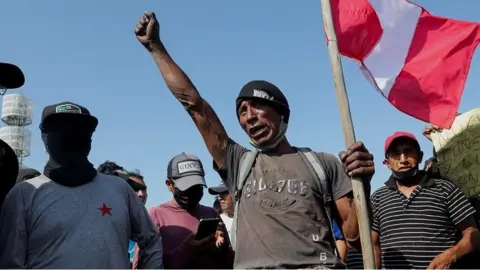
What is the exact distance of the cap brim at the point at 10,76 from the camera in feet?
10.5

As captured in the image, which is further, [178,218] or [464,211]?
[178,218]

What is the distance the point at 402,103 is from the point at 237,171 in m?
1.40

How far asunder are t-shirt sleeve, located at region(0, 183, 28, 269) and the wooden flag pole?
1877 mm

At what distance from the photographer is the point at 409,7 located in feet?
14.3

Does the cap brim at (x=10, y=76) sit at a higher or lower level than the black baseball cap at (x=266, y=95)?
higher

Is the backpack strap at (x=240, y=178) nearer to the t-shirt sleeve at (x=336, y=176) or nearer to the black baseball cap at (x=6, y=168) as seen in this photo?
the t-shirt sleeve at (x=336, y=176)

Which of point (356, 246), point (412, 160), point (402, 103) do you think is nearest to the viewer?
point (356, 246)

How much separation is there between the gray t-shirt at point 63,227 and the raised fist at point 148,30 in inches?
38.6

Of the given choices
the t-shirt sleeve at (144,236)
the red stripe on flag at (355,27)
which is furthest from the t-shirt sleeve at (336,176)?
the t-shirt sleeve at (144,236)

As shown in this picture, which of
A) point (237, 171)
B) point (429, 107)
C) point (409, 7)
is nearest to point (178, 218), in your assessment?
point (237, 171)

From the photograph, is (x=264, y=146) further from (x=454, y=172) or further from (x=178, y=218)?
(x=454, y=172)

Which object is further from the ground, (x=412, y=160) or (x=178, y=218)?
(x=412, y=160)

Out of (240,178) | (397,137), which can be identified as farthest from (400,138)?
(240,178)

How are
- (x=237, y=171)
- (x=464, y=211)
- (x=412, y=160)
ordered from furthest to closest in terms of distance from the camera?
(x=412, y=160)
(x=464, y=211)
(x=237, y=171)
